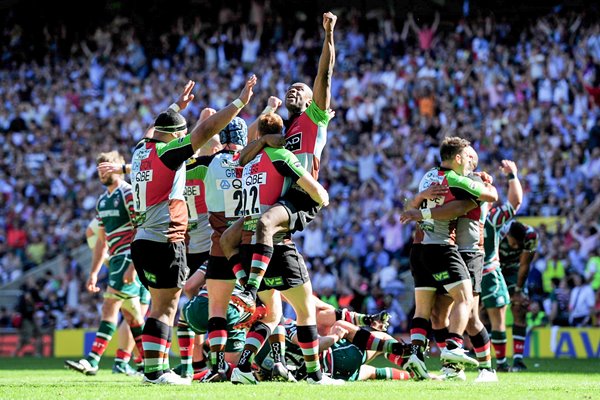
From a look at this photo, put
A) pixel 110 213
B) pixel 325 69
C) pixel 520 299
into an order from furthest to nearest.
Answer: pixel 520 299 < pixel 110 213 < pixel 325 69

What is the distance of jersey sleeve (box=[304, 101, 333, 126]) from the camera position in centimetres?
998

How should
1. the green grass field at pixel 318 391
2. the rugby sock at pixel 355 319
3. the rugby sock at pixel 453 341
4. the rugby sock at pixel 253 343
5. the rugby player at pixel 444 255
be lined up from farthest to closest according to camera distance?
1. the rugby sock at pixel 355 319
2. the rugby player at pixel 444 255
3. the rugby sock at pixel 453 341
4. the rugby sock at pixel 253 343
5. the green grass field at pixel 318 391

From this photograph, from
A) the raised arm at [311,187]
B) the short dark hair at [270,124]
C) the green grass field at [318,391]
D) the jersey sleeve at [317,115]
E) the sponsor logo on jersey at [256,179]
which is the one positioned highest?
the jersey sleeve at [317,115]

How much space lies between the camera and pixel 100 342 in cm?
1377

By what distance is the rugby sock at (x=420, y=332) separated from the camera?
10.8 m

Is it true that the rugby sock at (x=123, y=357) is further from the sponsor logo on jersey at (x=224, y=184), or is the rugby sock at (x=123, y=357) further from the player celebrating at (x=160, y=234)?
the player celebrating at (x=160, y=234)

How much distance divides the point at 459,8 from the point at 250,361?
69.5 ft

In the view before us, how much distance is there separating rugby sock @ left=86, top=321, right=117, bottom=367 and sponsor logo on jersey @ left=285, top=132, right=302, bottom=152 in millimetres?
5024

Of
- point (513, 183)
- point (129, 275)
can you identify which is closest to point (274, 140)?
point (129, 275)

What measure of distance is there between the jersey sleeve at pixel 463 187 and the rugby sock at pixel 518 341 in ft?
16.5

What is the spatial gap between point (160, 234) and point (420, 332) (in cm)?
297

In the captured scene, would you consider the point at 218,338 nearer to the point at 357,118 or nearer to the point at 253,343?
the point at 253,343

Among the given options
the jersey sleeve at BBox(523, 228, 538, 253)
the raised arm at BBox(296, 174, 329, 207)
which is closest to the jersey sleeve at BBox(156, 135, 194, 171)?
the raised arm at BBox(296, 174, 329, 207)

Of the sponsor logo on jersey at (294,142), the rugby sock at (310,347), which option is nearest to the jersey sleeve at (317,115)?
the sponsor logo on jersey at (294,142)
